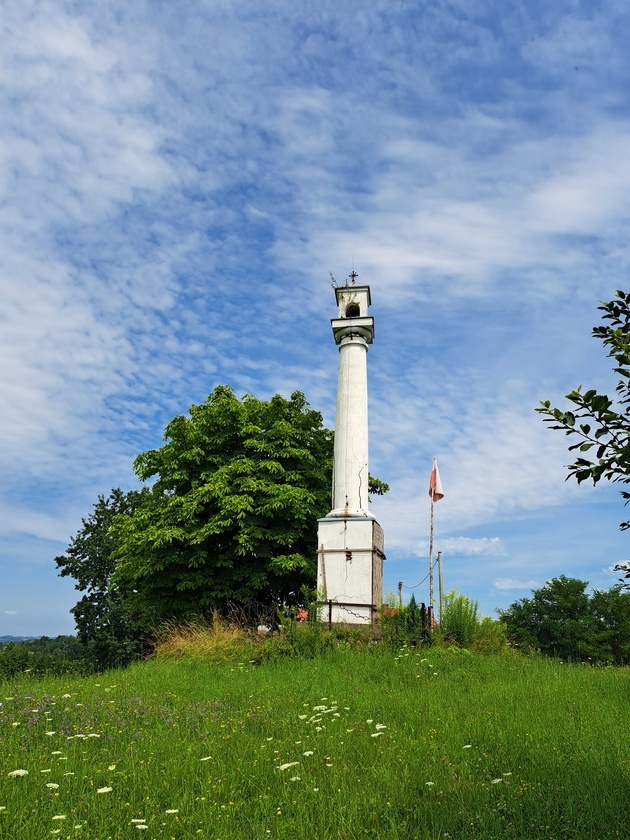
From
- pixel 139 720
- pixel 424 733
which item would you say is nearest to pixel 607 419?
pixel 424 733

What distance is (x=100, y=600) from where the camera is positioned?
1436 inches

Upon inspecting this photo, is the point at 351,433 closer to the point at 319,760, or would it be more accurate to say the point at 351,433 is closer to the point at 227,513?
the point at 227,513

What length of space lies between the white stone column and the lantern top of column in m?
0.23

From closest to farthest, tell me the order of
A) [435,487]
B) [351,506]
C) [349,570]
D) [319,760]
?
[319,760]
[349,570]
[351,506]
[435,487]

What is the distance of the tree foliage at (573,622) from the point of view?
127ft

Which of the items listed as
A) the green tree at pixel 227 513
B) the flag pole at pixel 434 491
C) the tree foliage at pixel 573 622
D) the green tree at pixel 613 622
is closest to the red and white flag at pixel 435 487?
the flag pole at pixel 434 491

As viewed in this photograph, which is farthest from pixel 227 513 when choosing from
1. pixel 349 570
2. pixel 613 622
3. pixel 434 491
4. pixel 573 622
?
pixel 613 622

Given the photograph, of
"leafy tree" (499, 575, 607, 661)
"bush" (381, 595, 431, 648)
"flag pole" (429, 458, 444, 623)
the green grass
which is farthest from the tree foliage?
the green grass

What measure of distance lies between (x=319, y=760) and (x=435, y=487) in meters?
17.0

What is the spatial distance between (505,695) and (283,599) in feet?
51.1

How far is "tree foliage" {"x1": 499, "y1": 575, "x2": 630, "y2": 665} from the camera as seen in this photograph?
38.8 m

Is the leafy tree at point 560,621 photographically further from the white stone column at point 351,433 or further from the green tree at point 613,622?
the white stone column at point 351,433

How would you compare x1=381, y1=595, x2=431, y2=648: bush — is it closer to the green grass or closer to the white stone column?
the white stone column

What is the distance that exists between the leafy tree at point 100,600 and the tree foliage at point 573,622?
21.8 meters
